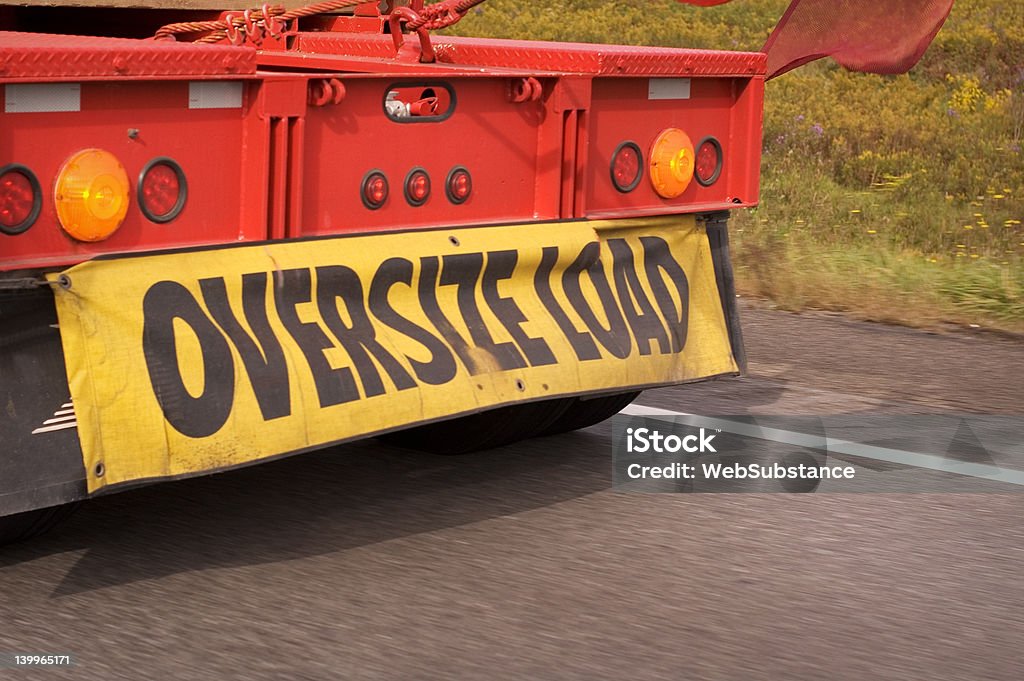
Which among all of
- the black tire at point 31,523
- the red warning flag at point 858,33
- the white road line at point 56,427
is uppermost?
the red warning flag at point 858,33

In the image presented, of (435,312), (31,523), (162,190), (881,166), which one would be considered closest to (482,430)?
(435,312)

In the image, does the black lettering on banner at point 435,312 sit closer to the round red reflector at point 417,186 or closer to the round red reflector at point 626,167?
the round red reflector at point 417,186

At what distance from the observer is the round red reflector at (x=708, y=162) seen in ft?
16.3

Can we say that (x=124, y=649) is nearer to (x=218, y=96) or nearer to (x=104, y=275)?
(x=104, y=275)

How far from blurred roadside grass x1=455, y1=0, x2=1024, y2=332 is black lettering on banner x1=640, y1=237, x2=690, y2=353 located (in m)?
3.01

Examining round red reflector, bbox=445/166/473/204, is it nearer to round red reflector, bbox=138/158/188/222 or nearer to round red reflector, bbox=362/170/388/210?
round red reflector, bbox=362/170/388/210

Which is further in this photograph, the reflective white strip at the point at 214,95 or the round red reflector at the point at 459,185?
the round red reflector at the point at 459,185

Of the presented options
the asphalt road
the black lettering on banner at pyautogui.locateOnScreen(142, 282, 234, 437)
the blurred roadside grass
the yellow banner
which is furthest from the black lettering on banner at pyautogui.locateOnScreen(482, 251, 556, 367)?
the blurred roadside grass

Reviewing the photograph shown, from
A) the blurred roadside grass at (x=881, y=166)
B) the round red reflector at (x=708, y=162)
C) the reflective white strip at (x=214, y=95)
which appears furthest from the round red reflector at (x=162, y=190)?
the blurred roadside grass at (x=881, y=166)

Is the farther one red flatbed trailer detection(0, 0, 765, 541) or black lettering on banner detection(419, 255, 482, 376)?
black lettering on banner detection(419, 255, 482, 376)

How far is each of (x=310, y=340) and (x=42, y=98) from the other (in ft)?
2.88

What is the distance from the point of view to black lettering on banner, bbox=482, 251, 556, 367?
14.3 ft

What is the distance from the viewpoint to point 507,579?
13.1 feet

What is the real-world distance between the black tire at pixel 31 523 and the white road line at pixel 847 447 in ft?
7.46
